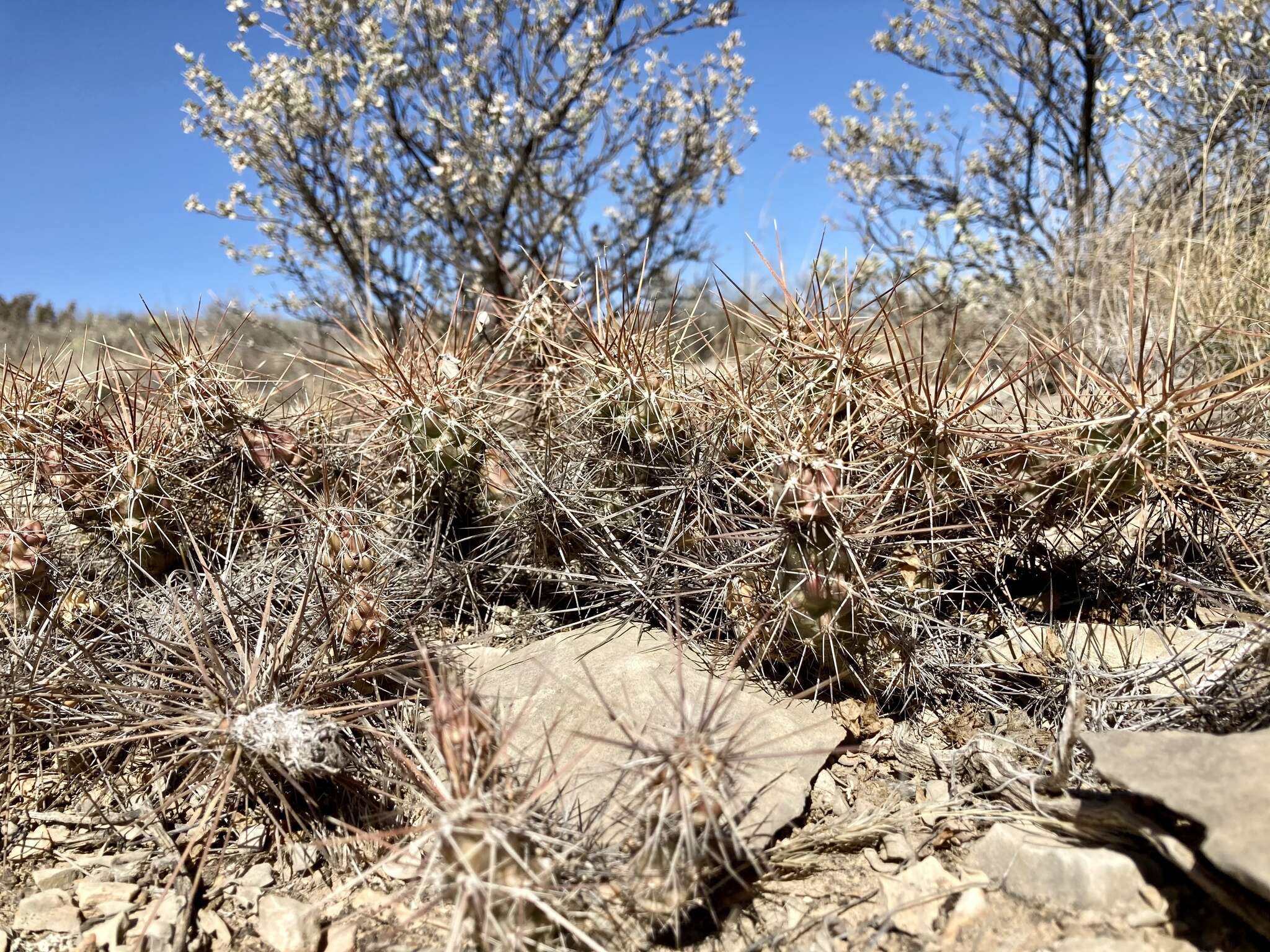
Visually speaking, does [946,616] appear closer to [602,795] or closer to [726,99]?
[602,795]

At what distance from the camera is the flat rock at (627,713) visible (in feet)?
6.25

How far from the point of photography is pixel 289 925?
6.08 ft

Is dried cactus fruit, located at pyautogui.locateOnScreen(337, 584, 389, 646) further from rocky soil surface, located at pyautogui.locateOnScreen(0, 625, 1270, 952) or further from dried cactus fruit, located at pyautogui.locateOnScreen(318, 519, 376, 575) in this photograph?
rocky soil surface, located at pyautogui.locateOnScreen(0, 625, 1270, 952)

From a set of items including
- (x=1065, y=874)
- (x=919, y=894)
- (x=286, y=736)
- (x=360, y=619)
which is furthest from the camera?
(x=360, y=619)

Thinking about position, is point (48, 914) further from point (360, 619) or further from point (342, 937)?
point (360, 619)

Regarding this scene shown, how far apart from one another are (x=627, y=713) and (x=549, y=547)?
2.61 feet

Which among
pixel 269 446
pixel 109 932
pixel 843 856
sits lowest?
pixel 109 932

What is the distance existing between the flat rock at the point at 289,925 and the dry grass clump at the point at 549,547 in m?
0.19

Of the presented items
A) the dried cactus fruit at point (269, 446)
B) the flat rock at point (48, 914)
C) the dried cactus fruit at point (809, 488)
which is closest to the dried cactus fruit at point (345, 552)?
the dried cactus fruit at point (269, 446)

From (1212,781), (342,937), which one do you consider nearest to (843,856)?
(1212,781)

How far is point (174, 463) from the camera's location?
9.05 ft

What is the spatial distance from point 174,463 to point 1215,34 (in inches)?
300

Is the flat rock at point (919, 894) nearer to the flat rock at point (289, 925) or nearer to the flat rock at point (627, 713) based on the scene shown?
the flat rock at point (627, 713)

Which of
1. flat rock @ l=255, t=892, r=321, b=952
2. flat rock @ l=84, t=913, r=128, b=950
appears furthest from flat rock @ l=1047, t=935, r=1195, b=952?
flat rock @ l=84, t=913, r=128, b=950
